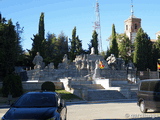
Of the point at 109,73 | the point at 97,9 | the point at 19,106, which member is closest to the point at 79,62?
the point at 109,73

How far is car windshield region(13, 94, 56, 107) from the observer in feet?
24.2

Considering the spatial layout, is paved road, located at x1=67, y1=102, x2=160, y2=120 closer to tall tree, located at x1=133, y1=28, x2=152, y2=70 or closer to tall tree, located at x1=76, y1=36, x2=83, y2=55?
tall tree, located at x1=133, y1=28, x2=152, y2=70

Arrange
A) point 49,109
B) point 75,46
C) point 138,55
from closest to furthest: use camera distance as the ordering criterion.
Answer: point 49,109, point 138,55, point 75,46

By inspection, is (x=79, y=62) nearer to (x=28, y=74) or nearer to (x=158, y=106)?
(x=28, y=74)

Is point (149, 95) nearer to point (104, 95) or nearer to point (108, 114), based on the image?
point (108, 114)

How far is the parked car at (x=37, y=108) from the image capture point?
6395mm

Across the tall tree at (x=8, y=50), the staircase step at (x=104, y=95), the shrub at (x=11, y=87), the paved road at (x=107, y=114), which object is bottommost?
the staircase step at (x=104, y=95)

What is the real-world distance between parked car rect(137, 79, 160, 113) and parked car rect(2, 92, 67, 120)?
200 inches

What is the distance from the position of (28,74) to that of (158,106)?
32525mm

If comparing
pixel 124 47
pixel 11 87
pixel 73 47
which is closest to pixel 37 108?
pixel 11 87

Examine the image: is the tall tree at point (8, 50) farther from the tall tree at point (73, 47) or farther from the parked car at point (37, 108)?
the parked car at point (37, 108)

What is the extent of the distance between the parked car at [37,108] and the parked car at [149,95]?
509 centimetres

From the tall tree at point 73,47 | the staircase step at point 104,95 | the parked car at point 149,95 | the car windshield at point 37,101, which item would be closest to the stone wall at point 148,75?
the staircase step at point 104,95

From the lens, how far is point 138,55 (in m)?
55.3
